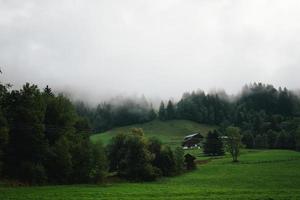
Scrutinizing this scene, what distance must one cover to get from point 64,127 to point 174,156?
96.2ft

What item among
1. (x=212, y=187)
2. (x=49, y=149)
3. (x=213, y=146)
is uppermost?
(x=213, y=146)

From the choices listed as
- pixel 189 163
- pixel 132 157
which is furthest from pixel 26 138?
pixel 189 163

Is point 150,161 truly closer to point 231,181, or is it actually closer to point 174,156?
point 174,156

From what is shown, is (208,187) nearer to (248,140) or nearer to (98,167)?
(98,167)

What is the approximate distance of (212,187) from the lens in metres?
69.5

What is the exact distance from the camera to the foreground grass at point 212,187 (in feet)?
→ 172

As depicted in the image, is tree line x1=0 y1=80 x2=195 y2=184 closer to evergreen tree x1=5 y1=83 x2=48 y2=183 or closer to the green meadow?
evergreen tree x1=5 y1=83 x2=48 y2=183

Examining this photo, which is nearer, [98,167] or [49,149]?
[49,149]

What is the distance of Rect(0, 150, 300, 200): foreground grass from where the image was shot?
52531mm

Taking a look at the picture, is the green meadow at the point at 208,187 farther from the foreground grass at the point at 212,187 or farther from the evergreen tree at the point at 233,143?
the evergreen tree at the point at 233,143

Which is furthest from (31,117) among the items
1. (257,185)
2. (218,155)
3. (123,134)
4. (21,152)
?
(218,155)

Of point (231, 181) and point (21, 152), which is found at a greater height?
point (21, 152)

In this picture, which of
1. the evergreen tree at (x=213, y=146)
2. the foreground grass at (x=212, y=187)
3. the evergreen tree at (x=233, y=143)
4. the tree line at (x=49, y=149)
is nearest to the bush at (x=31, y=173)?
the tree line at (x=49, y=149)

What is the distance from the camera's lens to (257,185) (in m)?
70.3
